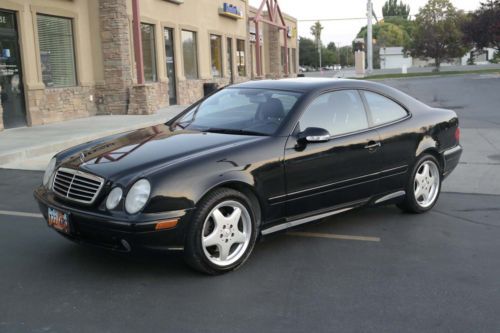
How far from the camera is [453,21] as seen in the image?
62.0m

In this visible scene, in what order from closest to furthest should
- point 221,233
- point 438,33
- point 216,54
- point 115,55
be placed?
1. point 221,233
2. point 115,55
3. point 216,54
4. point 438,33

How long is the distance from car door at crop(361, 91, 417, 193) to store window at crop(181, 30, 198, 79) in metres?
18.0

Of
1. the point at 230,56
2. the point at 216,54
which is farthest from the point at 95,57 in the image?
the point at 230,56

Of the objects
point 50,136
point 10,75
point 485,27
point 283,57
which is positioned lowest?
point 50,136

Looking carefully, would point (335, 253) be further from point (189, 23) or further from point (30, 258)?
point (189, 23)

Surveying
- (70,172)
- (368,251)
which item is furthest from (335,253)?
(70,172)

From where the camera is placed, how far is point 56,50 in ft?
50.9

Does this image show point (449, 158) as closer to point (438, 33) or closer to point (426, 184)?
point (426, 184)

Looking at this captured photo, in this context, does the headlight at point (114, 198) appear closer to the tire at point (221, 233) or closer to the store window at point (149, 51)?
the tire at point (221, 233)

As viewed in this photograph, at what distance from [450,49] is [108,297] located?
6287 cm

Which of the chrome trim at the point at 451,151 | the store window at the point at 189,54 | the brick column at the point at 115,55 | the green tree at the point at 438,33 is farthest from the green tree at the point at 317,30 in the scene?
the chrome trim at the point at 451,151

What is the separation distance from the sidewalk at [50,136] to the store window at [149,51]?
3.08 metres

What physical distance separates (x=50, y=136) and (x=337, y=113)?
8448mm

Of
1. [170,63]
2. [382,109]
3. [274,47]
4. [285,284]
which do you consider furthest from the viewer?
[274,47]
